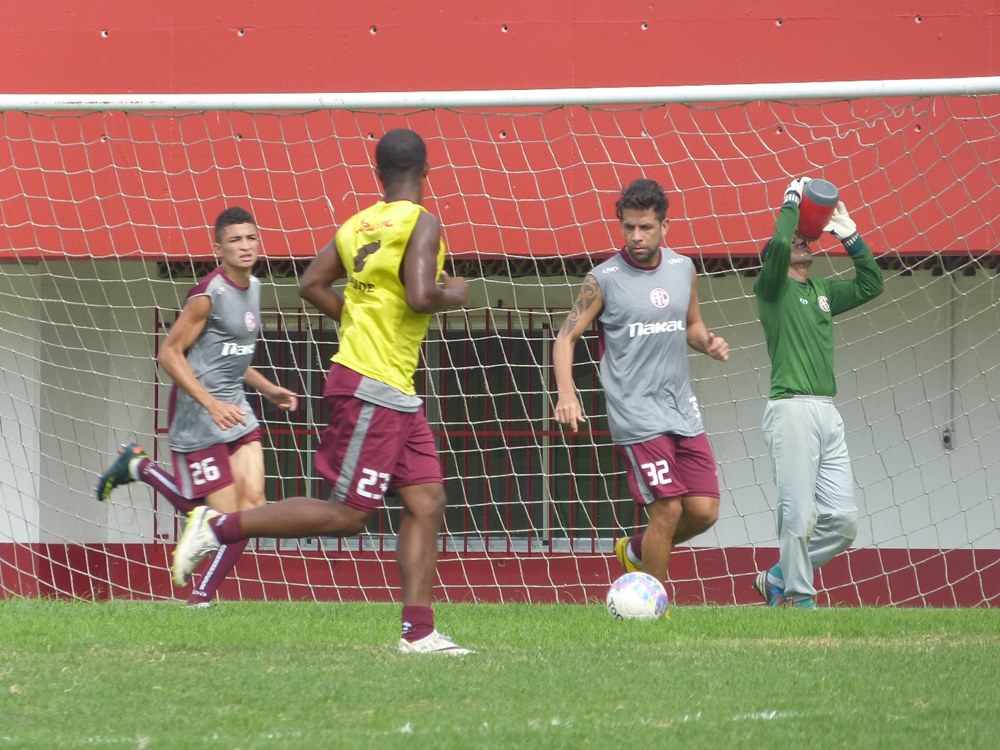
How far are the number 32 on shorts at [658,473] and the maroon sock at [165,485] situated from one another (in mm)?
2318

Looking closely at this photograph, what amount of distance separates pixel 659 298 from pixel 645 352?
26 centimetres

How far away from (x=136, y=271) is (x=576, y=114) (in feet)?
11.5

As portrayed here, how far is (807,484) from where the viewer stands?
7.74m

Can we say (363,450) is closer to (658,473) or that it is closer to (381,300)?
(381,300)

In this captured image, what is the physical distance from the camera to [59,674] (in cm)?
472

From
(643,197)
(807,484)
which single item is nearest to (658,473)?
(643,197)

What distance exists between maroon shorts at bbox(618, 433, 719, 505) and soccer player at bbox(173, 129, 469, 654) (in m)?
1.60

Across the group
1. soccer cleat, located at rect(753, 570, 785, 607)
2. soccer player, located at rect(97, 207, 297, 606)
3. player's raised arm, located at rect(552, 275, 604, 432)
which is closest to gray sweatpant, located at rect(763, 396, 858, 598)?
soccer cleat, located at rect(753, 570, 785, 607)

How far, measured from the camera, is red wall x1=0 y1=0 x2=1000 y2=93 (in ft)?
31.9

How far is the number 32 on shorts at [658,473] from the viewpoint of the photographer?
6.65m

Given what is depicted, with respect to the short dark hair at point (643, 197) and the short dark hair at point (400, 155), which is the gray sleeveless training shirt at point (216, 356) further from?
the short dark hair at point (400, 155)

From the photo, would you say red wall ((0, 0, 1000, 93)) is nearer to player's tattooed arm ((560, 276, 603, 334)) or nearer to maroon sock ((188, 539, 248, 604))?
player's tattooed arm ((560, 276, 603, 334))

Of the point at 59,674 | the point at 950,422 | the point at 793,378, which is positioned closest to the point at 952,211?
the point at 950,422

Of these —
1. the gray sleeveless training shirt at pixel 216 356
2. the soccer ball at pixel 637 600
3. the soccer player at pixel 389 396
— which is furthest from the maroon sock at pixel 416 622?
the gray sleeveless training shirt at pixel 216 356
